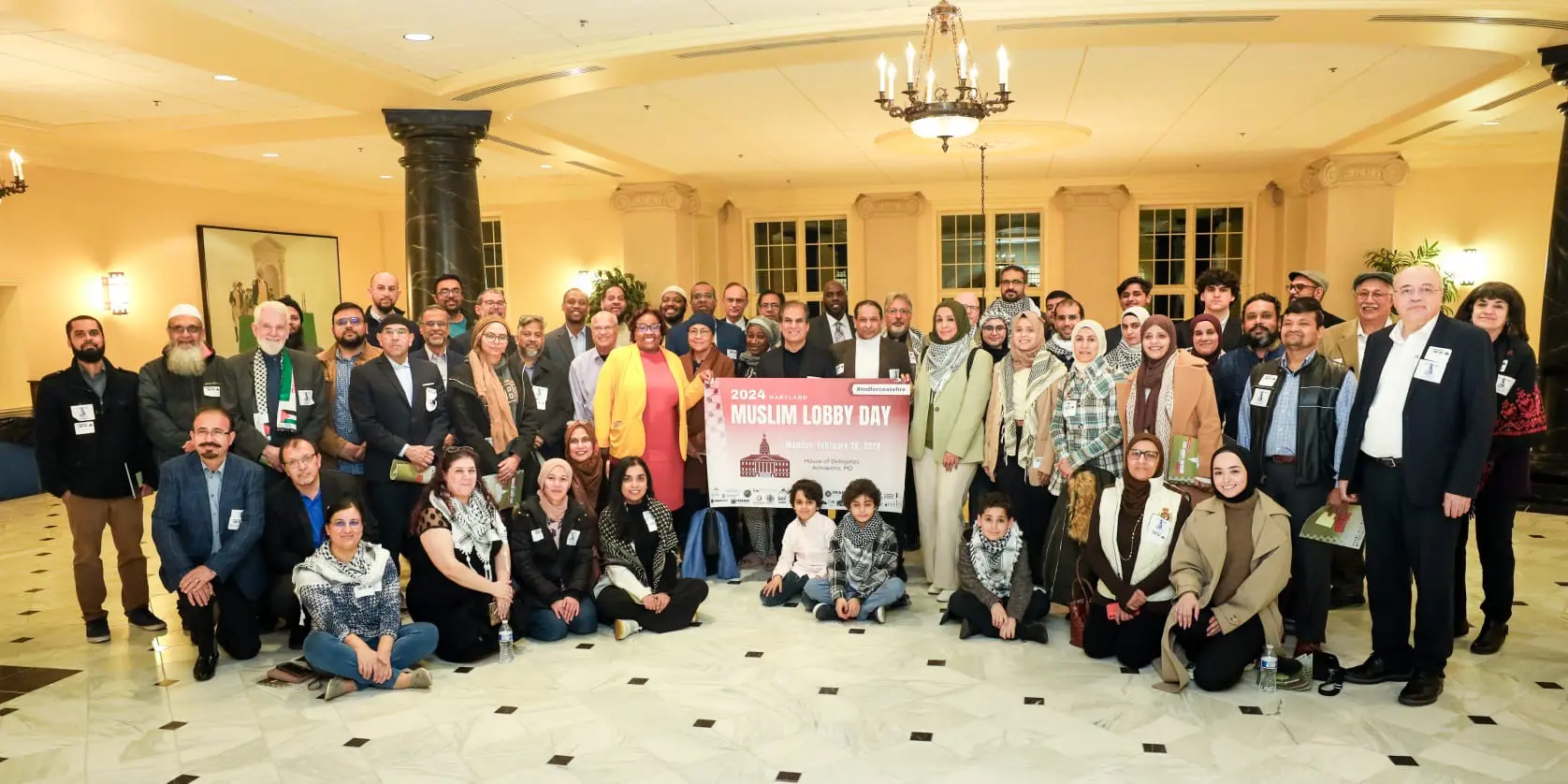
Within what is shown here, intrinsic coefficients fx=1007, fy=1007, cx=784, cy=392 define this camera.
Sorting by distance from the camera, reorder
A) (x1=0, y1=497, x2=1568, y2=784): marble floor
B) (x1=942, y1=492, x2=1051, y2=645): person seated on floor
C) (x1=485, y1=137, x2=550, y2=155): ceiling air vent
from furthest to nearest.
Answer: (x1=485, y1=137, x2=550, y2=155): ceiling air vent
(x1=942, y1=492, x2=1051, y2=645): person seated on floor
(x1=0, y1=497, x2=1568, y2=784): marble floor

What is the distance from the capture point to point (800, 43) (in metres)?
6.96

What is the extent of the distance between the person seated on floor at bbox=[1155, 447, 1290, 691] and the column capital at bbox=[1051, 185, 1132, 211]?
39.3 ft

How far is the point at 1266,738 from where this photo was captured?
3.93 m

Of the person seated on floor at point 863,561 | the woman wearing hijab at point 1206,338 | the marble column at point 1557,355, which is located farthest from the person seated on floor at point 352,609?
the marble column at point 1557,355

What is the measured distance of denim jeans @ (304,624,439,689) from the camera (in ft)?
14.8

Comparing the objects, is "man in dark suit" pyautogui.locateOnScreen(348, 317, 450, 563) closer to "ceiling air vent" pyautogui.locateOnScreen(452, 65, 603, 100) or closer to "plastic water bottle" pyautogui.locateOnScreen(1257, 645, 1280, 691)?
"ceiling air vent" pyautogui.locateOnScreen(452, 65, 603, 100)

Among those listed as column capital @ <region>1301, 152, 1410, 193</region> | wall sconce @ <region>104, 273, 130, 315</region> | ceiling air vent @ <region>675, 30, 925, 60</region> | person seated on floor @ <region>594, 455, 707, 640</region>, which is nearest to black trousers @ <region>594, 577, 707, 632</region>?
person seated on floor @ <region>594, 455, 707, 640</region>

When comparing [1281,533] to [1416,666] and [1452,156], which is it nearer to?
[1416,666]

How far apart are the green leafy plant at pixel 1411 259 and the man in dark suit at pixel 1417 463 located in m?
10.3

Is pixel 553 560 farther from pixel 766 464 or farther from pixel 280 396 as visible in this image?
pixel 280 396

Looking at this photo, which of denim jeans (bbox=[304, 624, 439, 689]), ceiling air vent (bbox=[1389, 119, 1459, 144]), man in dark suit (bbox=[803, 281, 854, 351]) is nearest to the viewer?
denim jeans (bbox=[304, 624, 439, 689])

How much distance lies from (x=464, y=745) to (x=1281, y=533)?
3.55 metres

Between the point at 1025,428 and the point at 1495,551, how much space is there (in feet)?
7.55

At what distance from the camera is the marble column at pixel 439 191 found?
340 inches
